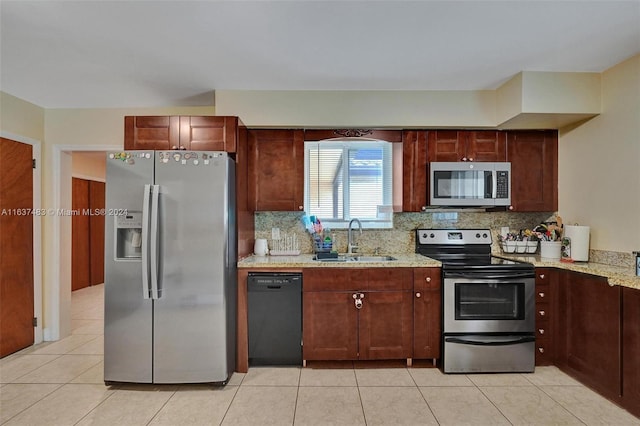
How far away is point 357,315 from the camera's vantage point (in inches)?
109

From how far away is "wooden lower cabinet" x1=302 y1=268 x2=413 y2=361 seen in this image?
2.78 meters

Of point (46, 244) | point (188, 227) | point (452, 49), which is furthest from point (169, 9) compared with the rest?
point (46, 244)

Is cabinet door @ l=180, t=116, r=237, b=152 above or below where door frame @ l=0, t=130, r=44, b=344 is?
above

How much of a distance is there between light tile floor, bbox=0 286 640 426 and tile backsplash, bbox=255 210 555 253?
3.85ft

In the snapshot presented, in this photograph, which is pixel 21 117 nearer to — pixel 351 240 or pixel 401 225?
pixel 351 240

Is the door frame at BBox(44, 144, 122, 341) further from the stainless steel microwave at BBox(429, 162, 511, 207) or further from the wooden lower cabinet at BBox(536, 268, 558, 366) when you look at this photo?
the wooden lower cabinet at BBox(536, 268, 558, 366)

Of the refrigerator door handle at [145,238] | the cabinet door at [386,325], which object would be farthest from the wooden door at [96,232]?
the cabinet door at [386,325]

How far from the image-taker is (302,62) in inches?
99.8

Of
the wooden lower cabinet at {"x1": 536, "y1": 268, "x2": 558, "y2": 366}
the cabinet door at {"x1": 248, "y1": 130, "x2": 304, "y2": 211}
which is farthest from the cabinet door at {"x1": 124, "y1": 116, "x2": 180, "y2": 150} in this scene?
the wooden lower cabinet at {"x1": 536, "y1": 268, "x2": 558, "y2": 366}

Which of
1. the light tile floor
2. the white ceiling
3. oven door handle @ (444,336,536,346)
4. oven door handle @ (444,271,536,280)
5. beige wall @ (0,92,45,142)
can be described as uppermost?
the white ceiling

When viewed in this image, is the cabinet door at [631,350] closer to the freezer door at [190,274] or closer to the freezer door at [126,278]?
the freezer door at [190,274]

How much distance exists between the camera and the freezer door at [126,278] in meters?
2.46

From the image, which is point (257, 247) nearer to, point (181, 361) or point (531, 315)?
point (181, 361)

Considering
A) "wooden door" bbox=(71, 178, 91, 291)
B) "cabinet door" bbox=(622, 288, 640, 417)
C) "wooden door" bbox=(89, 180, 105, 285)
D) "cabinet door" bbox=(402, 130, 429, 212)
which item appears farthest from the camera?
"wooden door" bbox=(89, 180, 105, 285)
